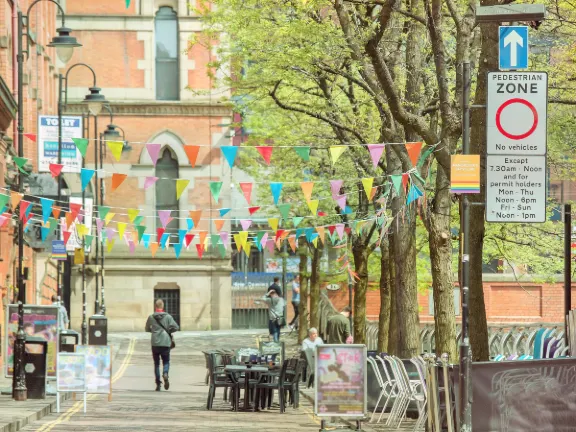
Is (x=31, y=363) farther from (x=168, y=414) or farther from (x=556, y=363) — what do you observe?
(x=556, y=363)

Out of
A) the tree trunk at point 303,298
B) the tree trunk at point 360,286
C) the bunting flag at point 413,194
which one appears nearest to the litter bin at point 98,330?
the tree trunk at point 360,286

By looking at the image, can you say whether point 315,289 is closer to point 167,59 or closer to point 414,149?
point 167,59

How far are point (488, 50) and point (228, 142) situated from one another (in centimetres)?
4235

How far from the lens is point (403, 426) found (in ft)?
68.9

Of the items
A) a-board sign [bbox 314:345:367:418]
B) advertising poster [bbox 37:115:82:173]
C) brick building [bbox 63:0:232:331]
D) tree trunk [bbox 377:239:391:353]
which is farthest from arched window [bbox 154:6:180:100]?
a-board sign [bbox 314:345:367:418]

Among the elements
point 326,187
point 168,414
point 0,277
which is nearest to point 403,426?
point 168,414

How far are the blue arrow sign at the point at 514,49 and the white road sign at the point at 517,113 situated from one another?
0.17 meters

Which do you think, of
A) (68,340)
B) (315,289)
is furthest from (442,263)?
(315,289)

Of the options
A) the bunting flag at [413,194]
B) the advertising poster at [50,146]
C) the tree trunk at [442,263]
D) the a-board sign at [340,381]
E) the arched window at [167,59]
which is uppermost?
the arched window at [167,59]

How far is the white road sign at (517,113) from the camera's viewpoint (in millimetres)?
15422

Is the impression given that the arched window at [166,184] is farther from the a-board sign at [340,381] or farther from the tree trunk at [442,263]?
the a-board sign at [340,381]

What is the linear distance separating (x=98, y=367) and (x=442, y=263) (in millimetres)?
7114

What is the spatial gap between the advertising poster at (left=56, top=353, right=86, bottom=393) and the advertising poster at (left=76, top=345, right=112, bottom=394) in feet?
1.92

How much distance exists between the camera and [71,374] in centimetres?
2461
